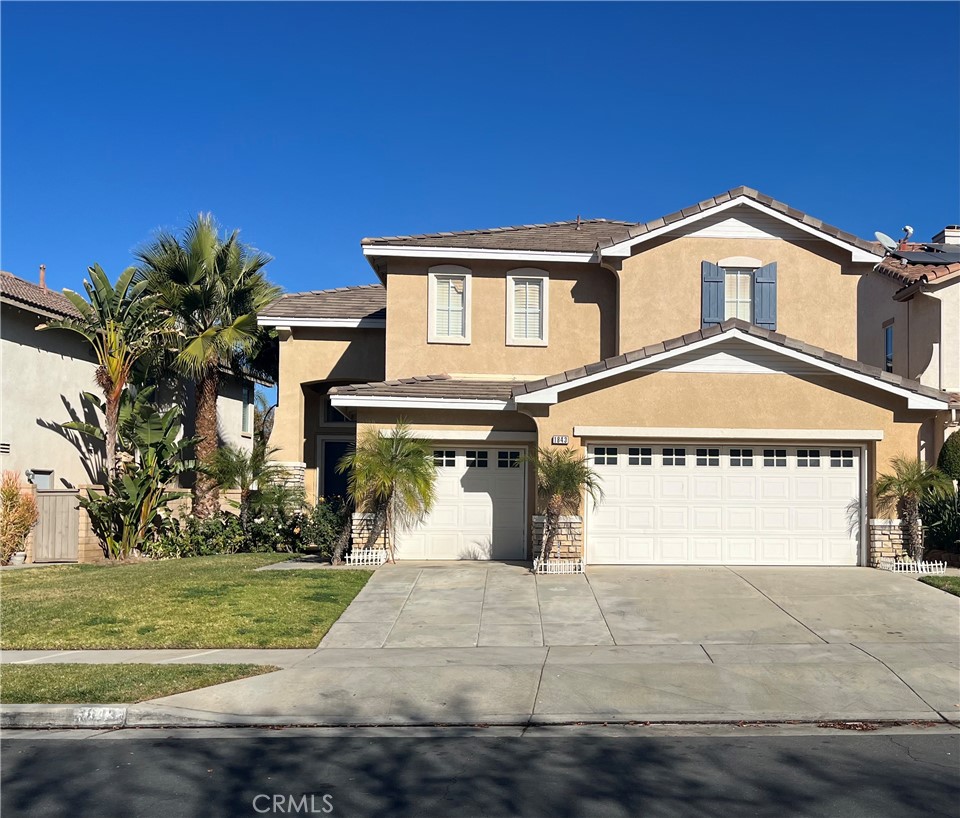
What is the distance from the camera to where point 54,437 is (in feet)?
68.1

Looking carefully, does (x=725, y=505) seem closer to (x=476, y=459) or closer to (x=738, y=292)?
(x=476, y=459)

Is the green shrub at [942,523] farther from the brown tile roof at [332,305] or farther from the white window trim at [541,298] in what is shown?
the brown tile roof at [332,305]

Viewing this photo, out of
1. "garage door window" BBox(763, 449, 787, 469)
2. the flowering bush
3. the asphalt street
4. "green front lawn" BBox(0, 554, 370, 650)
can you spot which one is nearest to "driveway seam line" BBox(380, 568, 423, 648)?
"green front lawn" BBox(0, 554, 370, 650)

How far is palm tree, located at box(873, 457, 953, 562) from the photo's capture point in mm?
14883

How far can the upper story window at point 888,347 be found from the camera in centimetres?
2170

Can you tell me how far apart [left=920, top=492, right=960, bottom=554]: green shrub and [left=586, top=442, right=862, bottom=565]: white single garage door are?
1.46 metres

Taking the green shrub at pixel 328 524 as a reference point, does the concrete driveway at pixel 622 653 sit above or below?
below

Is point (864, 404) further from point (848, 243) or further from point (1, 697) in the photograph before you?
point (1, 697)

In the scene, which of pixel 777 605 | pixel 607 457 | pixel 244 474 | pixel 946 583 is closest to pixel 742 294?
pixel 607 457

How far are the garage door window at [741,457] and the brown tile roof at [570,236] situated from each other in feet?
15.9

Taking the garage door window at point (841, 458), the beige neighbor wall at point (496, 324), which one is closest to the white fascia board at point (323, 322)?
the beige neighbor wall at point (496, 324)

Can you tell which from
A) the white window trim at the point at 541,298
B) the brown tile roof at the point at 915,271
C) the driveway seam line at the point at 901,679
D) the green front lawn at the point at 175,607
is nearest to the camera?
the driveway seam line at the point at 901,679

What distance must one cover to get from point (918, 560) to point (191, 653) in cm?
1164

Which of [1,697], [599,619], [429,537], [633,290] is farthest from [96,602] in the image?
[633,290]
